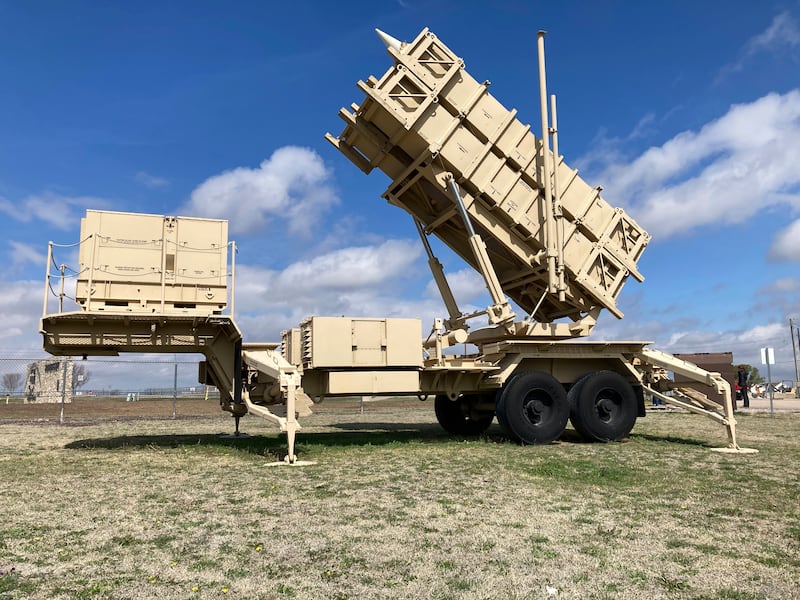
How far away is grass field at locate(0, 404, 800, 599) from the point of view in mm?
3680

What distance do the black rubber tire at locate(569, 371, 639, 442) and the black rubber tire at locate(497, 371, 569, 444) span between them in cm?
27

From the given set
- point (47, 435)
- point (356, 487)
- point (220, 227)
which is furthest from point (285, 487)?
point (47, 435)

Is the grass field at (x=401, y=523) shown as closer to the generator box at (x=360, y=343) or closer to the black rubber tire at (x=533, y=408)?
the black rubber tire at (x=533, y=408)

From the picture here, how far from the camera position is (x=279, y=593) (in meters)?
3.50

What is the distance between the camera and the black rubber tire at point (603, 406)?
10.6 meters

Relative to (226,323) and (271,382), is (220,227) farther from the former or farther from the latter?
(271,382)

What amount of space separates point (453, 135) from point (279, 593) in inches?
323

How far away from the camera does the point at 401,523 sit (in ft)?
16.7

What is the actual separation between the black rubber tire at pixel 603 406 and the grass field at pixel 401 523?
98cm

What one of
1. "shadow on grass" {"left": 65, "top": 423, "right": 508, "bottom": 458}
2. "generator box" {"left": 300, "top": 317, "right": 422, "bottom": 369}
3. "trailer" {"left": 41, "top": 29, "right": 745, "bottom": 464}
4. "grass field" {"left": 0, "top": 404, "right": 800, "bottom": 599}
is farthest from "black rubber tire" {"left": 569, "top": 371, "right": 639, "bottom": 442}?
"generator box" {"left": 300, "top": 317, "right": 422, "bottom": 369}

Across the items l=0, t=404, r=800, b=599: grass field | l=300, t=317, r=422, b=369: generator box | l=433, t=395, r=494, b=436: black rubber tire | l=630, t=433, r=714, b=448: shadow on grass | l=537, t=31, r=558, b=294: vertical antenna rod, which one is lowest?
l=630, t=433, r=714, b=448: shadow on grass

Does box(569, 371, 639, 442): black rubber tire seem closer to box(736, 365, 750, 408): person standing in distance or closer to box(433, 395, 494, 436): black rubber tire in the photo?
box(433, 395, 494, 436): black rubber tire

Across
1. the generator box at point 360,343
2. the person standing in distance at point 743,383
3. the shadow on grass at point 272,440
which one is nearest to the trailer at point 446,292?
the generator box at point 360,343

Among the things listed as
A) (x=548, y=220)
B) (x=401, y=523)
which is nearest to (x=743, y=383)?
(x=548, y=220)
